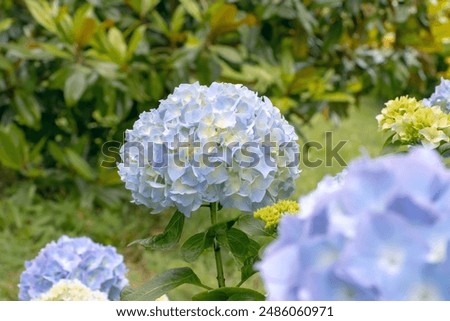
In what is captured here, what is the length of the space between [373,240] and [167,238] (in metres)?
0.63

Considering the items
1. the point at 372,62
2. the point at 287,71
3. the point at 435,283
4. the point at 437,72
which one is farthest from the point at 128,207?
the point at 435,283

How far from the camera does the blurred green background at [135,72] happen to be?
2604 millimetres

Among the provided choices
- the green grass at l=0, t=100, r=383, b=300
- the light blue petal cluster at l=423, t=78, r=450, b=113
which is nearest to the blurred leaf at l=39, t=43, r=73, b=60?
the green grass at l=0, t=100, r=383, b=300

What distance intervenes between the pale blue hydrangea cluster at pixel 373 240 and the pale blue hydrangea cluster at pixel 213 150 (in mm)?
516

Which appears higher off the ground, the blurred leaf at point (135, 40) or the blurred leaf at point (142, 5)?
the blurred leaf at point (142, 5)

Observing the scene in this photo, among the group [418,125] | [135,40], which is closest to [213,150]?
[418,125]

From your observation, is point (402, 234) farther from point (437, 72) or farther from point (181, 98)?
point (437, 72)

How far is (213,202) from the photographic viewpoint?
3.52 feet

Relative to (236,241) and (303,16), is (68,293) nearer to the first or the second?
(236,241)

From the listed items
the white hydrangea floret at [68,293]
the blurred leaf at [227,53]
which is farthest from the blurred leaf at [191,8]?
the white hydrangea floret at [68,293]

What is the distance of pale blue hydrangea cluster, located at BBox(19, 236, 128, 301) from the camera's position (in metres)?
1.48

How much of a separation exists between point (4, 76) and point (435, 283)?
2605 millimetres

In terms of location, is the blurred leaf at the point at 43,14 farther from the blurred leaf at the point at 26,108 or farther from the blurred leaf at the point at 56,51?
the blurred leaf at the point at 26,108

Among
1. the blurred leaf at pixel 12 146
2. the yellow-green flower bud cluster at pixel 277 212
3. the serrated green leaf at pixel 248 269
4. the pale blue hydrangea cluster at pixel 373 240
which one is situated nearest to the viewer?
the pale blue hydrangea cluster at pixel 373 240
